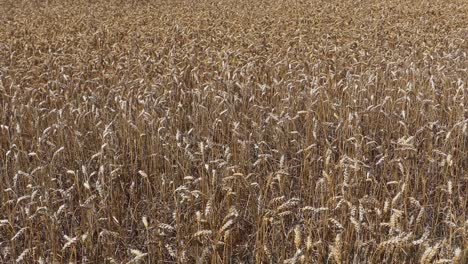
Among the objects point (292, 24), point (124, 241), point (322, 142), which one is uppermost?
point (292, 24)

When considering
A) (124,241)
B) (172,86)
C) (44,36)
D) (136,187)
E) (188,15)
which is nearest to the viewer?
(124,241)

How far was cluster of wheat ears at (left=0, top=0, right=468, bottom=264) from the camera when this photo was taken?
2713 mm

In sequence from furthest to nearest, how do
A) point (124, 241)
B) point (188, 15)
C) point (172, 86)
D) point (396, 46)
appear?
1. point (188, 15)
2. point (396, 46)
3. point (172, 86)
4. point (124, 241)

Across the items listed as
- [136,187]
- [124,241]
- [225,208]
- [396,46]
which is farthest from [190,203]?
[396,46]

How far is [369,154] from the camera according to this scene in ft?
13.3

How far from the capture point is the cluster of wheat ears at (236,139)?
271cm

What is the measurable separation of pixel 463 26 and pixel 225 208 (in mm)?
7606

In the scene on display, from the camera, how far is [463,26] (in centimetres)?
903

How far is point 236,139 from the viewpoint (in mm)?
3766

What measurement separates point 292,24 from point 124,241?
24.3ft

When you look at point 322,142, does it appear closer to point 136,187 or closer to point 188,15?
point 136,187

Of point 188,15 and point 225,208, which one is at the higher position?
point 188,15

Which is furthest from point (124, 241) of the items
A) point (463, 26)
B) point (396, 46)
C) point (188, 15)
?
point (188, 15)

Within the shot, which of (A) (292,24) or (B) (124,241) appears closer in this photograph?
(B) (124,241)
